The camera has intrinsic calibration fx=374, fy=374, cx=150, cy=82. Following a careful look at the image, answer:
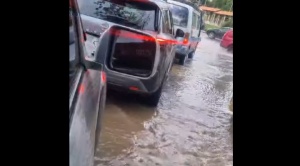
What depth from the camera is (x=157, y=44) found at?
15.5 ft

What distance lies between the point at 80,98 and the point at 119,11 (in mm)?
3044

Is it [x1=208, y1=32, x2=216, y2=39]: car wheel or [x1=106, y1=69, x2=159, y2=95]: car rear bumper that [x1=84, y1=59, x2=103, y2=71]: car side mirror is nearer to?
[x1=106, y1=69, x2=159, y2=95]: car rear bumper

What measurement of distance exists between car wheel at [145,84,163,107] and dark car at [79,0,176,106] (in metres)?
0.24

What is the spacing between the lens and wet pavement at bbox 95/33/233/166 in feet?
12.7

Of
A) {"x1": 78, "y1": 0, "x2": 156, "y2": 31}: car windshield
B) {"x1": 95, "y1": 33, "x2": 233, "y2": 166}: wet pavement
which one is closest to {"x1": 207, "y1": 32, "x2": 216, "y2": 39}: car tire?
{"x1": 95, "y1": 33, "x2": 233, "y2": 166}: wet pavement

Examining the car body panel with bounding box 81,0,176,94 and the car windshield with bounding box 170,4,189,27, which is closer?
the car body panel with bounding box 81,0,176,94

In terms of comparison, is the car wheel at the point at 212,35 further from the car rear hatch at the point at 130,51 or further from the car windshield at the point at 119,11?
the car rear hatch at the point at 130,51

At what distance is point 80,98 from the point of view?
2.03m

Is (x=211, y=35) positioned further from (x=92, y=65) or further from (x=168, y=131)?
(x=92, y=65)

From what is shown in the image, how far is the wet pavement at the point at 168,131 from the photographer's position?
3877 mm

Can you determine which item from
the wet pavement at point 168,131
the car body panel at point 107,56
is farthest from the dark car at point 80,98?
the car body panel at point 107,56

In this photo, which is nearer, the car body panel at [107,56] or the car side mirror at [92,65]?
the car side mirror at [92,65]
